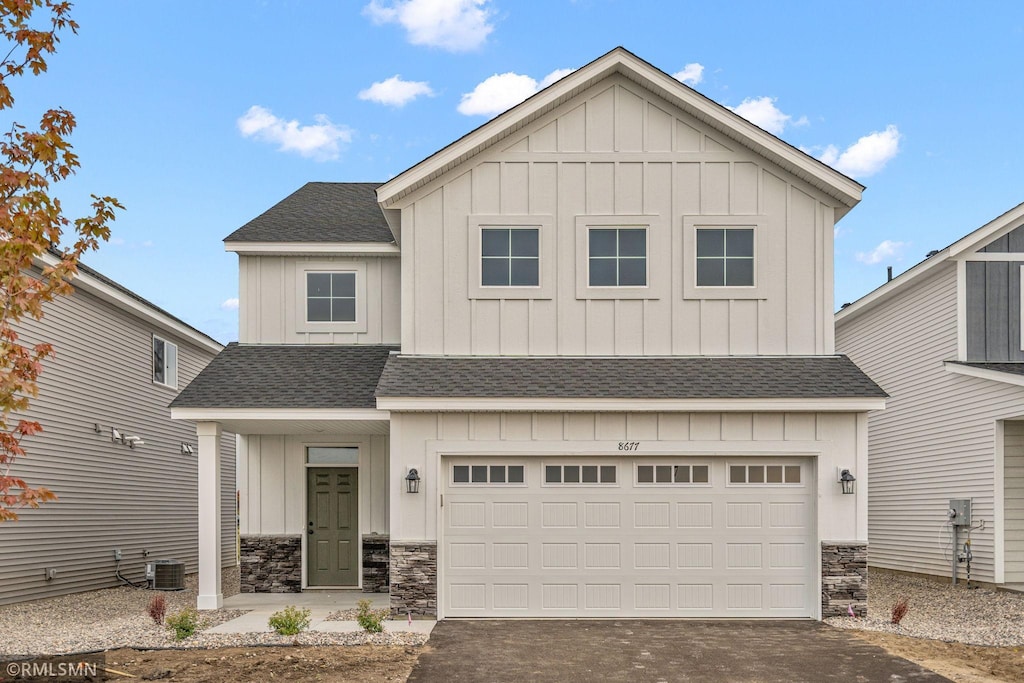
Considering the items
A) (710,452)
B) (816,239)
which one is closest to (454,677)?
(710,452)

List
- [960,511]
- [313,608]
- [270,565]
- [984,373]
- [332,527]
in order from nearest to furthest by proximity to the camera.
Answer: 1. [313,608]
2. [984,373]
3. [270,565]
4. [332,527]
5. [960,511]

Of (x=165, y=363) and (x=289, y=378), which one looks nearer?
(x=289, y=378)

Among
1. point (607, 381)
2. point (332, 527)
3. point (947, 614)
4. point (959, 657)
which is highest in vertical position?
point (607, 381)

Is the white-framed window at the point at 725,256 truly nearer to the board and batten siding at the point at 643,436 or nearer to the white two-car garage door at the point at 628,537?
the board and batten siding at the point at 643,436

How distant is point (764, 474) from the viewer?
42.1 ft

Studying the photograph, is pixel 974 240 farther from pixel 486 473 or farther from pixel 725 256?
pixel 486 473

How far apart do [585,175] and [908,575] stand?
34.1ft

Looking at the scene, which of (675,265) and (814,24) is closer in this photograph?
(675,265)

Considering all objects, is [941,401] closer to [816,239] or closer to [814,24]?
[816,239]

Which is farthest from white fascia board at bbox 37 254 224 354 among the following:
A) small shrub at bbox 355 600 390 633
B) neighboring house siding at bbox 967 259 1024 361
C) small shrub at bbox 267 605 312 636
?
neighboring house siding at bbox 967 259 1024 361

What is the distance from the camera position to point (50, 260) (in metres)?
14.4

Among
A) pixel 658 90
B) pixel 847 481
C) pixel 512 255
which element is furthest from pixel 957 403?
pixel 512 255

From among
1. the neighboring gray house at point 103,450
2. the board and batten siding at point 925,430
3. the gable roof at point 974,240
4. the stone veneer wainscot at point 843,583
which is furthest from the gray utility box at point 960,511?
the neighboring gray house at point 103,450

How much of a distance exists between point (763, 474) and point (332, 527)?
22.7 ft
